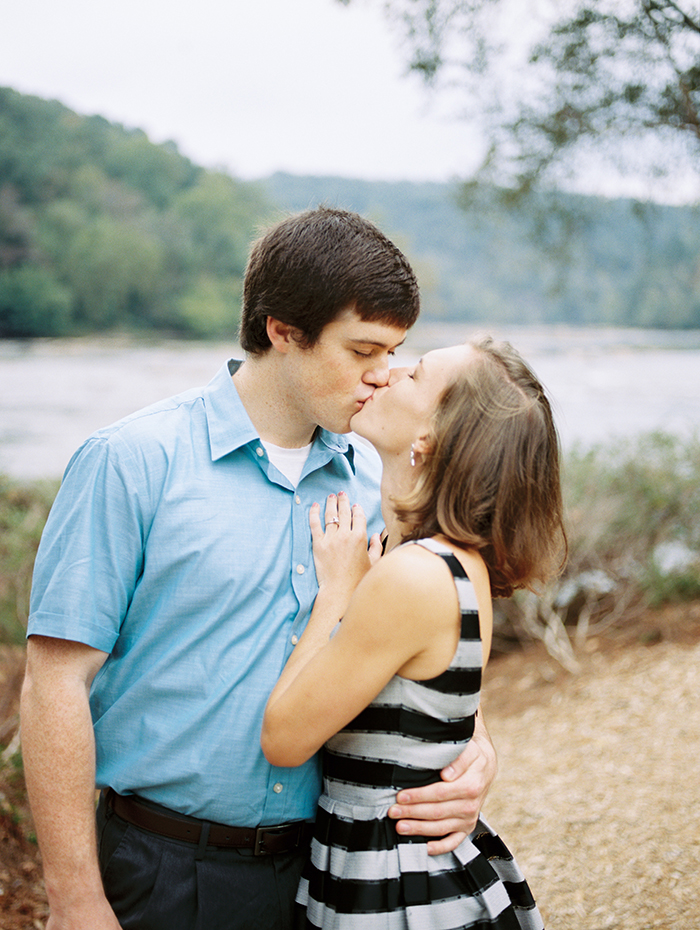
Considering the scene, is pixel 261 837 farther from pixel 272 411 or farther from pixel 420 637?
pixel 272 411

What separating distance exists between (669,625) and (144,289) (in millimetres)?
25870

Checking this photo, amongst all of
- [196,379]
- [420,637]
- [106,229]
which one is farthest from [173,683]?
[106,229]

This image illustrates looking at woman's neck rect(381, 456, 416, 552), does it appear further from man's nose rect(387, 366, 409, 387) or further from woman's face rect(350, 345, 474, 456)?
man's nose rect(387, 366, 409, 387)

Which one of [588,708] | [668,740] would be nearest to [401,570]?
[668,740]

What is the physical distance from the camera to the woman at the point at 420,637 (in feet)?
5.04

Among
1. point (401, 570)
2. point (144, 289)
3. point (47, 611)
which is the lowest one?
point (144, 289)

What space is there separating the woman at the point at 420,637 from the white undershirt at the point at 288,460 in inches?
8.8

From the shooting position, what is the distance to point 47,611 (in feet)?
5.22

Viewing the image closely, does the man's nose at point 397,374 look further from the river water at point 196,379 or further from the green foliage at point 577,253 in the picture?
the river water at point 196,379

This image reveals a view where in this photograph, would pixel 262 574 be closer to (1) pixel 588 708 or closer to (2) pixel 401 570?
(2) pixel 401 570

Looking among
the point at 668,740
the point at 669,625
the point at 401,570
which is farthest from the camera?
the point at 669,625

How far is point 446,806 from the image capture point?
164 centimetres

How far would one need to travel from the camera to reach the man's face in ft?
6.33

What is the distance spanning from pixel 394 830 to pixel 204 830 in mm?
409
